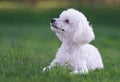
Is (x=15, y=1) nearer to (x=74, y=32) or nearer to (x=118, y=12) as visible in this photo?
(x=118, y=12)

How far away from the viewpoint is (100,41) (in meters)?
22.6

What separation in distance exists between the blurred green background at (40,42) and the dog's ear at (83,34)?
1.86 ft

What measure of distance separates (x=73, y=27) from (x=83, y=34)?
0.33 metres

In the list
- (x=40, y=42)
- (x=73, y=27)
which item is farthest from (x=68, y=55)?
(x=40, y=42)

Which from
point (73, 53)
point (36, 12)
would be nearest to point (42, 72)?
point (73, 53)

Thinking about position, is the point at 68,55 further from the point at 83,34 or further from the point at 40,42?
the point at 40,42

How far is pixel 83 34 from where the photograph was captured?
914 cm

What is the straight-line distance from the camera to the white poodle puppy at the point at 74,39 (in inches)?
362

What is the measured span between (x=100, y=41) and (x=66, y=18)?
13339mm

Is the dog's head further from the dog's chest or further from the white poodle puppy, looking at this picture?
the dog's chest

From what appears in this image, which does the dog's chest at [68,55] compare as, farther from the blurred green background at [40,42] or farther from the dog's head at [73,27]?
the blurred green background at [40,42]

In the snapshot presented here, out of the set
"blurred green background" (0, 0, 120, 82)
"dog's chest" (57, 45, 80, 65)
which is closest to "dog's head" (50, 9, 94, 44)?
"dog's chest" (57, 45, 80, 65)

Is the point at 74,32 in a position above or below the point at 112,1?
below

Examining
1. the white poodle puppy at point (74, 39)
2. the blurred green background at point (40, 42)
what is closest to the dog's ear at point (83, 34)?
the white poodle puppy at point (74, 39)
